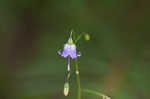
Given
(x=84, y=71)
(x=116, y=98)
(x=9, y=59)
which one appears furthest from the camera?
(x=9, y=59)

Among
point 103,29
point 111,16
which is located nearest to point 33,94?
point 103,29

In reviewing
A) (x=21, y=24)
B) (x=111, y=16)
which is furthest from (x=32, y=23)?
(x=111, y=16)

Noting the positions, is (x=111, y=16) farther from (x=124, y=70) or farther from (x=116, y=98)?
(x=116, y=98)

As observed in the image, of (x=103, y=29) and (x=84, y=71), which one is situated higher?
(x=103, y=29)

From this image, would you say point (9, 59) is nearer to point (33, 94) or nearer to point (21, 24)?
point (21, 24)

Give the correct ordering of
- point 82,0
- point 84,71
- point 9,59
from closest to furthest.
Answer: point 84,71 → point 82,0 → point 9,59

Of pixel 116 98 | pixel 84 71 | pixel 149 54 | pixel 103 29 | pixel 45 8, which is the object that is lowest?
pixel 116 98

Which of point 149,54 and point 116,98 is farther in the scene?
point 149,54
